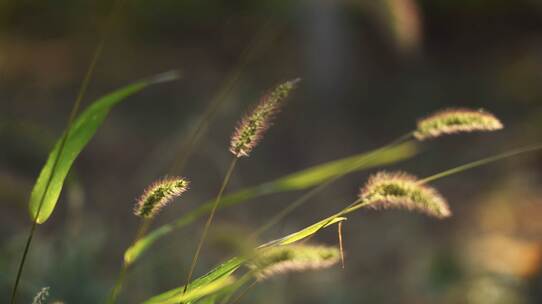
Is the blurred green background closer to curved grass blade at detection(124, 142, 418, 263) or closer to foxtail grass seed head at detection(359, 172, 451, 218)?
curved grass blade at detection(124, 142, 418, 263)

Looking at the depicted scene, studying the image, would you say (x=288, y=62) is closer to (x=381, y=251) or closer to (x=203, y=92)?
(x=203, y=92)

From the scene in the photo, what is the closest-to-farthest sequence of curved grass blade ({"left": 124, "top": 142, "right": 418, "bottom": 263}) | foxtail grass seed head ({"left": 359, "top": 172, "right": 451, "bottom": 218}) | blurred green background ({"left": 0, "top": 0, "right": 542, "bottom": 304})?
1. foxtail grass seed head ({"left": 359, "top": 172, "right": 451, "bottom": 218})
2. curved grass blade ({"left": 124, "top": 142, "right": 418, "bottom": 263})
3. blurred green background ({"left": 0, "top": 0, "right": 542, "bottom": 304})

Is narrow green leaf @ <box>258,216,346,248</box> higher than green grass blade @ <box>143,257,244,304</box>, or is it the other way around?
narrow green leaf @ <box>258,216,346,248</box>

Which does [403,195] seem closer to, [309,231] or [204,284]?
[309,231]

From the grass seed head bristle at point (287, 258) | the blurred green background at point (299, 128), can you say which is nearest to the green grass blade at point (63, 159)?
the grass seed head bristle at point (287, 258)

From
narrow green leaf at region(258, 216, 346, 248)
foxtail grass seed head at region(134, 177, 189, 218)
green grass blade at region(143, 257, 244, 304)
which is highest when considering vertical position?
foxtail grass seed head at region(134, 177, 189, 218)

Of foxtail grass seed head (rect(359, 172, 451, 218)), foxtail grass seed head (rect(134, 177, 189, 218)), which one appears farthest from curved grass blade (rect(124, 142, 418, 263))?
foxtail grass seed head (rect(134, 177, 189, 218))

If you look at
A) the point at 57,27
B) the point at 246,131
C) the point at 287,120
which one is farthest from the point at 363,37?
the point at 246,131
